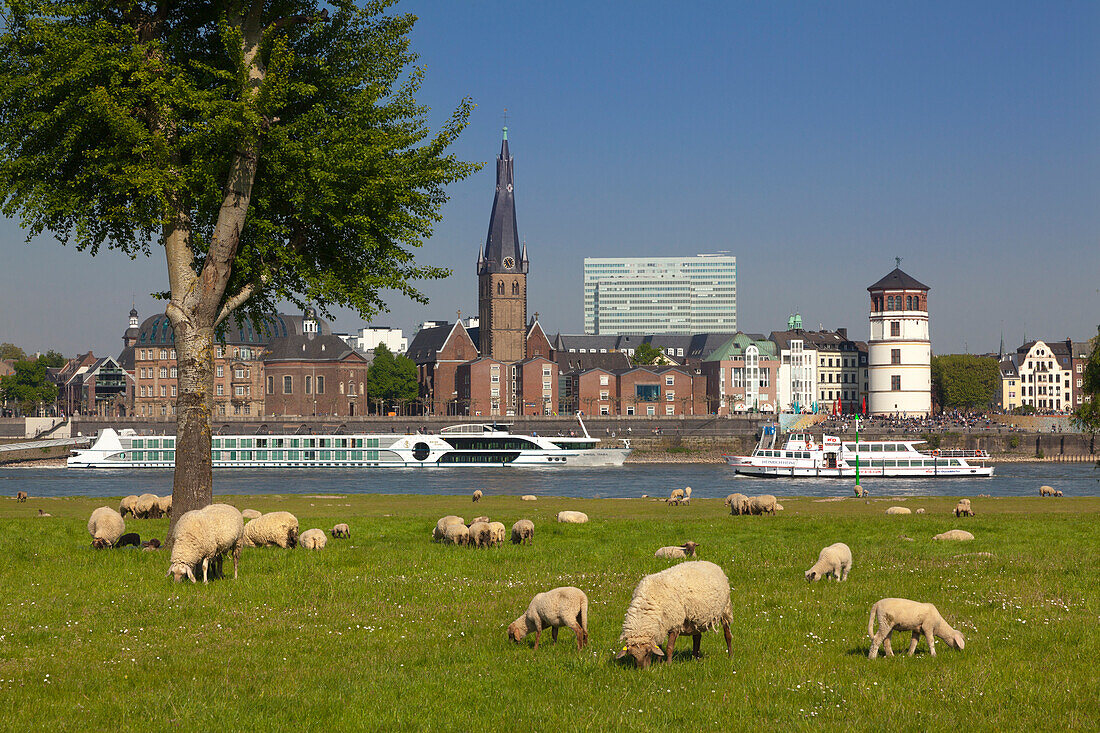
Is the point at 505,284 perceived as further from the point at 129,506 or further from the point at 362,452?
the point at 129,506

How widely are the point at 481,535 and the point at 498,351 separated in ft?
544

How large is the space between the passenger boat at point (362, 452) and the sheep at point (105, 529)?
78439 mm

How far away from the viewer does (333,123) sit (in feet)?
77.4

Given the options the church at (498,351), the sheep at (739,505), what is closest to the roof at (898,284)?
the church at (498,351)

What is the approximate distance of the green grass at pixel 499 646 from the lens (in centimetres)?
1088

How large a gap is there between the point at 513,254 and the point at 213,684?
Result: 179925mm

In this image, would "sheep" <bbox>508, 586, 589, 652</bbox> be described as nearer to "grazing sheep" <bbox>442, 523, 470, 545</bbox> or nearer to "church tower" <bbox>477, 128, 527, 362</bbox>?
"grazing sheep" <bbox>442, 523, 470, 545</bbox>

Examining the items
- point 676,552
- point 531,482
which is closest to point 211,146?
point 676,552

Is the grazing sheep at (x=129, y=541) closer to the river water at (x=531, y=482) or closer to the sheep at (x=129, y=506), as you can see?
the sheep at (x=129, y=506)

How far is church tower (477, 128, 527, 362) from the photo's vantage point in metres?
189

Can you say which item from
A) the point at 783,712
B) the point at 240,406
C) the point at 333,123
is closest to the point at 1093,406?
the point at 333,123

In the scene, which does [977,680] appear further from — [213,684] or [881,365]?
[881,365]

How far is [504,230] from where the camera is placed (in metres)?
190

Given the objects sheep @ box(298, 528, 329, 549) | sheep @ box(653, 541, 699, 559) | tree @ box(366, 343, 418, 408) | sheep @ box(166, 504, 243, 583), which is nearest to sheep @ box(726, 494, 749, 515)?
sheep @ box(653, 541, 699, 559)
